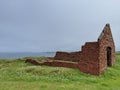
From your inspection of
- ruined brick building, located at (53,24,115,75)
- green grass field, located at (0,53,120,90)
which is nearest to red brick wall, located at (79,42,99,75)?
ruined brick building, located at (53,24,115,75)

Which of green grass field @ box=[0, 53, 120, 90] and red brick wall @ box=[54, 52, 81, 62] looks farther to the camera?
red brick wall @ box=[54, 52, 81, 62]

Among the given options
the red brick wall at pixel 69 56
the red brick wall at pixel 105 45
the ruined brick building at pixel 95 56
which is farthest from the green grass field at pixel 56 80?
the red brick wall at pixel 69 56

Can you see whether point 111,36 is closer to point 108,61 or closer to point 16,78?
point 108,61

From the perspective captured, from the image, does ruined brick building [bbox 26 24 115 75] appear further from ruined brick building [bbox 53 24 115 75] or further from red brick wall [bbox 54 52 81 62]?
red brick wall [bbox 54 52 81 62]

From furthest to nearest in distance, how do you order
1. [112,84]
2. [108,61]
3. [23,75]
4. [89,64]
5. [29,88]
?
[108,61], [89,64], [23,75], [112,84], [29,88]

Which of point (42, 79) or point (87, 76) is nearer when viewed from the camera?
point (42, 79)

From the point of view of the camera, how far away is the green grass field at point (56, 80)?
1891 centimetres

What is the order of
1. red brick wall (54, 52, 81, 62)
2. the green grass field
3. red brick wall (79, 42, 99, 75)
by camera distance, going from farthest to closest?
red brick wall (54, 52, 81, 62) < red brick wall (79, 42, 99, 75) < the green grass field

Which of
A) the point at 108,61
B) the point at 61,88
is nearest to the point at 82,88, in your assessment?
the point at 61,88

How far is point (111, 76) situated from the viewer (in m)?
24.3

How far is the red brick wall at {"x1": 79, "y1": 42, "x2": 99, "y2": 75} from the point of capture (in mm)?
24520

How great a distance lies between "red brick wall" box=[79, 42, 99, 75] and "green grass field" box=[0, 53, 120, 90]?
2.48ft

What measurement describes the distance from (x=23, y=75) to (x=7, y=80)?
1844 millimetres

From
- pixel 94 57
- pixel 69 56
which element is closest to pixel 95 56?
pixel 94 57
